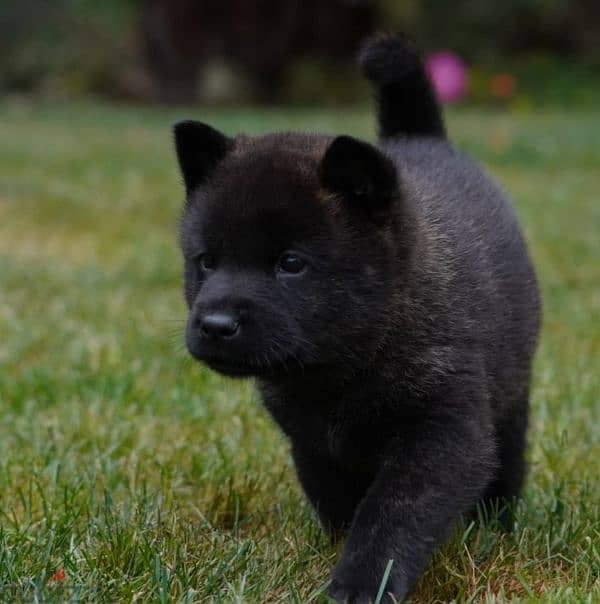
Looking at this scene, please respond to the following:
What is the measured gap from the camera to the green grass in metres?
2.75

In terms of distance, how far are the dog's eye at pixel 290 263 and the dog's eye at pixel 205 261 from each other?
199 mm

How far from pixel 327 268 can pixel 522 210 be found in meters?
7.04

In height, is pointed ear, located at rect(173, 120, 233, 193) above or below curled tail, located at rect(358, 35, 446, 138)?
below

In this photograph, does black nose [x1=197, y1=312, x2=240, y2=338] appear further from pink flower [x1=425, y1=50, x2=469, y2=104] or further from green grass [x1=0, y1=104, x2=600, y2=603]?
pink flower [x1=425, y1=50, x2=469, y2=104]

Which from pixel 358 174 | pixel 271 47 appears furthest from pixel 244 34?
pixel 358 174

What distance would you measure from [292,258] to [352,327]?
24 centimetres

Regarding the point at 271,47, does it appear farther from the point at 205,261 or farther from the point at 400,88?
the point at 205,261

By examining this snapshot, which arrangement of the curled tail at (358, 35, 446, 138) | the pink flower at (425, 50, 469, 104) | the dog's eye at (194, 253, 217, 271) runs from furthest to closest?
the pink flower at (425, 50, 469, 104)
the curled tail at (358, 35, 446, 138)
the dog's eye at (194, 253, 217, 271)

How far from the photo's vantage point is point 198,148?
3111 mm

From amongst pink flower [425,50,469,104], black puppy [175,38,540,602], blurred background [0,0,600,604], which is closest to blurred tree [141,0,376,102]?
pink flower [425,50,469,104]

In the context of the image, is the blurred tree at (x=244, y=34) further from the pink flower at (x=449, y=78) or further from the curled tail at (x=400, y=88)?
the curled tail at (x=400, y=88)

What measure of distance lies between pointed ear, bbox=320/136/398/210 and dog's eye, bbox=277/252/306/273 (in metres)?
0.23

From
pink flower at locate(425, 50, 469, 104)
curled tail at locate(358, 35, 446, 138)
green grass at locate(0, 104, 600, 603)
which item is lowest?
green grass at locate(0, 104, 600, 603)

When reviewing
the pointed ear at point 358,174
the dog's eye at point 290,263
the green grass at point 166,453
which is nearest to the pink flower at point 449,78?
the green grass at point 166,453
